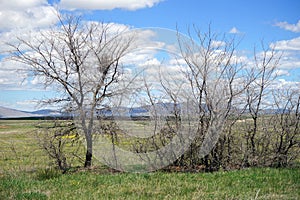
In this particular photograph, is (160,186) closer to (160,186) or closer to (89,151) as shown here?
(160,186)

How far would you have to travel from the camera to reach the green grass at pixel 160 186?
714 cm

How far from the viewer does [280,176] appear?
Result: 8.94 meters

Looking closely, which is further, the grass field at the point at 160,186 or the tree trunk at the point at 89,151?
the tree trunk at the point at 89,151

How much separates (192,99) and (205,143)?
4.04 feet

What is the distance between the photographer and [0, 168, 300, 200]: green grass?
7.14m

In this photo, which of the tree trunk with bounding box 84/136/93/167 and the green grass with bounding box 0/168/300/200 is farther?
the tree trunk with bounding box 84/136/93/167

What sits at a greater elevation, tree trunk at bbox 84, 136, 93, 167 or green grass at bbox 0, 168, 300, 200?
tree trunk at bbox 84, 136, 93, 167

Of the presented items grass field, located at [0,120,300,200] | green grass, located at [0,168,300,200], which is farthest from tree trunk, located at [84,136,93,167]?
green grass, located at [0,168,300,200]

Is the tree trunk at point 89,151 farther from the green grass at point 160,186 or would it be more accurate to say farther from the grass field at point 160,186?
the green grass at point 160,186

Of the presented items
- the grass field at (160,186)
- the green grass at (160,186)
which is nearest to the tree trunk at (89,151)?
the grass field at (160,186)

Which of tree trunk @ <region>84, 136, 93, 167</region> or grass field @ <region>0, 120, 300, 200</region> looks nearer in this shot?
grass field @ <region>0, 120, 300, 200</region>

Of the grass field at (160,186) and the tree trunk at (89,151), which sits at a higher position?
the tree trunk at (89,151)

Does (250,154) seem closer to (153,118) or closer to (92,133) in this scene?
(153,118)

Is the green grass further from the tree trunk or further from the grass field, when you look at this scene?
the tree trunk
